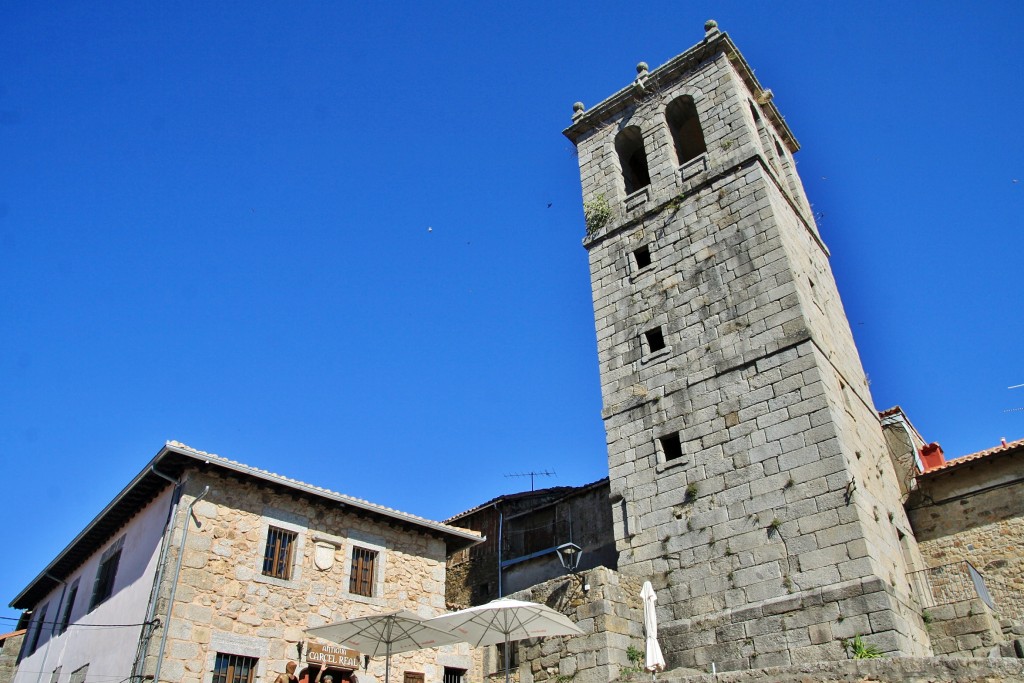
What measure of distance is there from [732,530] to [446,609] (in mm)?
6879

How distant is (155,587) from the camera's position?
489 inches

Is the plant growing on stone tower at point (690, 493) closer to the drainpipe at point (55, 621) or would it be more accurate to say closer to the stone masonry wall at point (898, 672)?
the stone masonry wall at point (898, 672)

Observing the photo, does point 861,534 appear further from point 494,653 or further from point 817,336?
point 494,653

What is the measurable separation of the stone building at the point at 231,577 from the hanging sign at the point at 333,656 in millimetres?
27

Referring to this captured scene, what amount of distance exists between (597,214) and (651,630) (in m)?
9.91

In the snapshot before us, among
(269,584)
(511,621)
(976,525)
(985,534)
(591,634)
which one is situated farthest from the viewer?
(976,525)

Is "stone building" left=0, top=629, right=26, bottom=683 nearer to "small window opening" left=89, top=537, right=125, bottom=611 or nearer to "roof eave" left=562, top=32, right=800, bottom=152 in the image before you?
"small window opening" left=89, top=537, right=125, bottom=611

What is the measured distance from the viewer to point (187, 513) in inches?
511

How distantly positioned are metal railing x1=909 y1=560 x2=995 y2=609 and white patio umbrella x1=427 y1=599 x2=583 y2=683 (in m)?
5.70

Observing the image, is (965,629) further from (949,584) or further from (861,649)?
(861,649)

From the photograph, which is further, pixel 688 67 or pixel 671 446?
pixel 688 67

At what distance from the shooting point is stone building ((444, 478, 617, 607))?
688 inches

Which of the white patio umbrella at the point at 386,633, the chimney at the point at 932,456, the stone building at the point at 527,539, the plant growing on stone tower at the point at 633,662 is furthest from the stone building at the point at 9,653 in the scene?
the chimney at the point at 932,456

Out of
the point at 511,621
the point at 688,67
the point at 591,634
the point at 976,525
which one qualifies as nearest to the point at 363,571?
the point at 511,621
